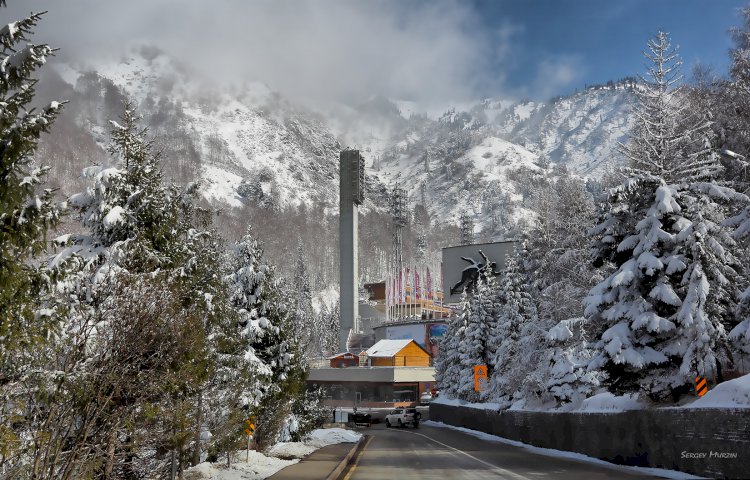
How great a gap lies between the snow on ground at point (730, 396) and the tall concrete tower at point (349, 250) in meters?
103

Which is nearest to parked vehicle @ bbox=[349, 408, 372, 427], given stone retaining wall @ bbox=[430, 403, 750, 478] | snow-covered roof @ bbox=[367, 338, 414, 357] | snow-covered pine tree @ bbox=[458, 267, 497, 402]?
snow-covered pine tree @ bbox=[458, 267, 497, 402]

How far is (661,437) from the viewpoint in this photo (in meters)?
19.1

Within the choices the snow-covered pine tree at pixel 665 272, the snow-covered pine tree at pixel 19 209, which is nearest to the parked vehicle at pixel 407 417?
the snow-covered pine tree at pixel 665 272

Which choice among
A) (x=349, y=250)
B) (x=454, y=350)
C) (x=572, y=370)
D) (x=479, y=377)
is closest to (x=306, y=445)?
(x=572, y=370)

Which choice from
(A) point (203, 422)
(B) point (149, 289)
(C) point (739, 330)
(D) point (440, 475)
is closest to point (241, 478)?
(A) point (203, 422)

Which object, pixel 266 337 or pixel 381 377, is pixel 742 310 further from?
pixel 381 377

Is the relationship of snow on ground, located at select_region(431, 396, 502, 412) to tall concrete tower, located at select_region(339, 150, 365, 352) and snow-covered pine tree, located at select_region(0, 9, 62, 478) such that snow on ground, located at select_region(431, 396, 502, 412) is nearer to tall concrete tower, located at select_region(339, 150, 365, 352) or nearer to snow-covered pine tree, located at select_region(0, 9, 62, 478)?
snow-covered pine tree, located at select_region(0, 9, 62, 478)

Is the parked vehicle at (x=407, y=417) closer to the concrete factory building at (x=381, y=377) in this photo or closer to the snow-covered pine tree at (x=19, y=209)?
the concrete factory building at (x=381, y=377)

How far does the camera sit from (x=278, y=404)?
88.3 feet

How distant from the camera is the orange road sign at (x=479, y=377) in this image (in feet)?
171

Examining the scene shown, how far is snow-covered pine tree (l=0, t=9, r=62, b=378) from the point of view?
685cm

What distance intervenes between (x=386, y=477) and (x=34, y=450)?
1174cm

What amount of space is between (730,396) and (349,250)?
107906 millimetres

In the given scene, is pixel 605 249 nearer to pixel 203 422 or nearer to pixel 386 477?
pixel 386 477
